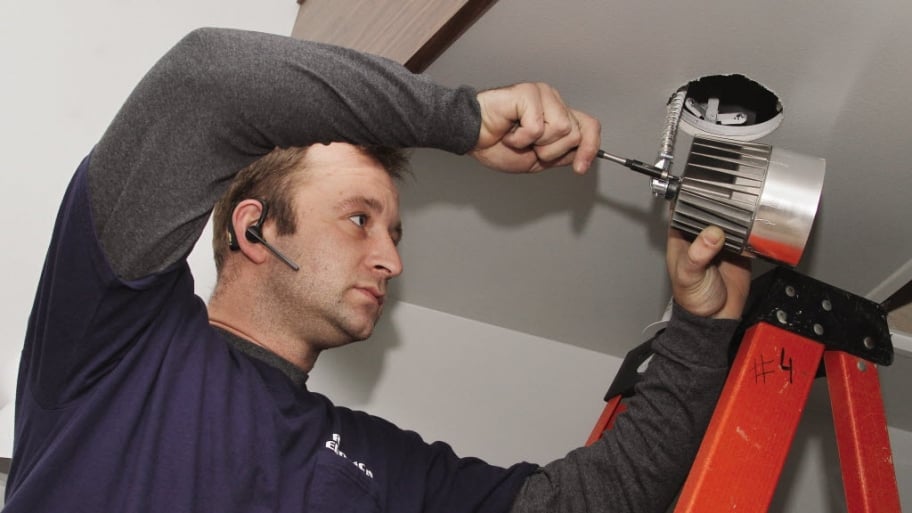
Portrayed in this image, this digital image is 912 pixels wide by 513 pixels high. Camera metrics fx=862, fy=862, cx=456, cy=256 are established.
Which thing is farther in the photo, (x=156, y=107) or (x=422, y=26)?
(x=422, y=26)

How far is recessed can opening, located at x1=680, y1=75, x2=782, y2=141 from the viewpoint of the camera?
40.7 inches

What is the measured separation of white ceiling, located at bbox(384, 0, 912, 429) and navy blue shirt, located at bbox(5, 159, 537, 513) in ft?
1.41

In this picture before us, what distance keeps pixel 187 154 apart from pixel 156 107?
0.05m

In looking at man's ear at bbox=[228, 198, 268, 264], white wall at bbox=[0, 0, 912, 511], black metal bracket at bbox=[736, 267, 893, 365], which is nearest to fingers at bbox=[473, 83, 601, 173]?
black metal bracket at bbox=[736, 267, 893, 365]

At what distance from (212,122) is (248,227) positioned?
0.38 m

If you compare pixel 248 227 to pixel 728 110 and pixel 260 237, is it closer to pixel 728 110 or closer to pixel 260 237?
pixel 260 237

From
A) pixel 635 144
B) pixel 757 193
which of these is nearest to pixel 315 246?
pixel 635 144

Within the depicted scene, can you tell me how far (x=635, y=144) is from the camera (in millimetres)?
1120

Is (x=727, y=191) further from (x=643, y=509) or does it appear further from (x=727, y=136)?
(x=643, y=509)

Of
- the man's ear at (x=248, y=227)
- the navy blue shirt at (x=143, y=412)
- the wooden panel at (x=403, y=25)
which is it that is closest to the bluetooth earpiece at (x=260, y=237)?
the man's ear at (x=248, y=227)

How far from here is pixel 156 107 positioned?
0.77 metres

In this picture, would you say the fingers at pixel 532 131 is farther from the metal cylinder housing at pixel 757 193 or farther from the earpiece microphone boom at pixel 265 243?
the earpiece microphone boom at pixel 265 243

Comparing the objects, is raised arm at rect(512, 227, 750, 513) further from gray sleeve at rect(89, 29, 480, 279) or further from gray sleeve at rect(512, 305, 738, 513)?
gray sleeve at rect(89, 29, 480, 279)

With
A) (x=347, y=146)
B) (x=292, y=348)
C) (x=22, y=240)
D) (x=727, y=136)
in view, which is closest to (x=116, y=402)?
(x=292, y=348)
